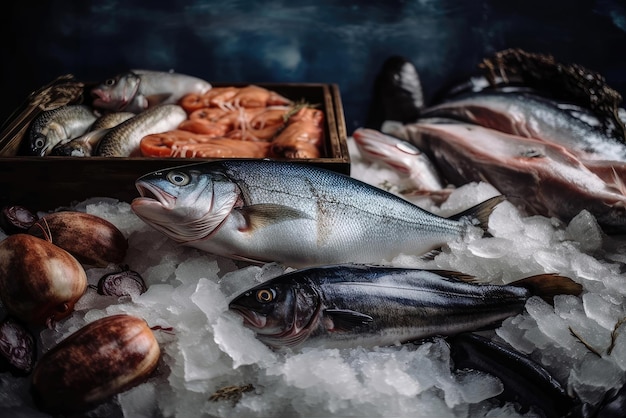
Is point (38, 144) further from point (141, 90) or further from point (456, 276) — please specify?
point (456, 276)

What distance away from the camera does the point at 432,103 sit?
126 inches

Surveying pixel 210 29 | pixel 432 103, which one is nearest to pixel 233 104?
pixel 210 29

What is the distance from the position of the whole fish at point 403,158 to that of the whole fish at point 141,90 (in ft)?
2.74

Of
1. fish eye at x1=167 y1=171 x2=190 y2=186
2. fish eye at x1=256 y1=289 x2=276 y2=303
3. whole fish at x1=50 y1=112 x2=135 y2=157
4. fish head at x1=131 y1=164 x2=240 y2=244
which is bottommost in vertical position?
whole fish at x1=50 y1=112 x2=135 y2=157

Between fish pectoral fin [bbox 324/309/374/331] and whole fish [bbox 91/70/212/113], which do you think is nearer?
fish pectoral fin [bbox 324/309/374/331]

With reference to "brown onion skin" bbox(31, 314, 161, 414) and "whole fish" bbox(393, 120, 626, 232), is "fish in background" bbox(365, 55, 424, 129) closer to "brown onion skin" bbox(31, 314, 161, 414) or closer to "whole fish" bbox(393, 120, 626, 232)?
"whole fish" bbox(393, 120, 626, 232)

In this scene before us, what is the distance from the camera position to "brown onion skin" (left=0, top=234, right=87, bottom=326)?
133 centimetres

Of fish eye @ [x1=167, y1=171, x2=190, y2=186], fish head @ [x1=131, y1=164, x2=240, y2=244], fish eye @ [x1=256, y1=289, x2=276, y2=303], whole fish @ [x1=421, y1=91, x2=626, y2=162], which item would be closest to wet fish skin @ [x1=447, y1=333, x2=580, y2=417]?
fish eye @ [x1=256, y1=289, x2=276, y2=303]

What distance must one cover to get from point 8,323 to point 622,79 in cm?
319

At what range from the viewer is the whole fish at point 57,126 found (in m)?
2.07

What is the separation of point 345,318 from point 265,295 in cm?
21

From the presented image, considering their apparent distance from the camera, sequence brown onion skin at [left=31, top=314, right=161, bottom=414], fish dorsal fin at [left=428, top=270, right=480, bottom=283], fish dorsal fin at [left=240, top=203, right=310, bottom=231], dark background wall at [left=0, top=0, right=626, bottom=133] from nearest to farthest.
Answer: brown onion skin at [left=31, top=314, right=161, bottom=414] → fish dorsal fin at [left=428, top=270, right=480, bottom=283] → fish dorsal fin at [left=240, top=203, right=310, bottom=231] → dark background wall at [left=0, top=0, right=626, bottom=133]

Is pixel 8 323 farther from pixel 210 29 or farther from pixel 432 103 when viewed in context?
pixel 432 103

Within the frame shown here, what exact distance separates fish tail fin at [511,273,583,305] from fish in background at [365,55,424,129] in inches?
61.8
